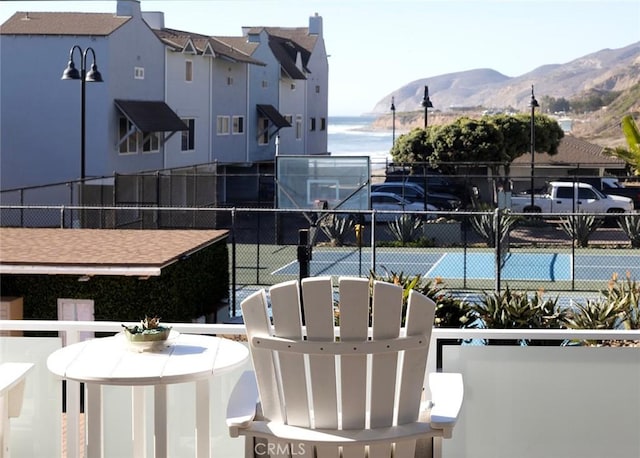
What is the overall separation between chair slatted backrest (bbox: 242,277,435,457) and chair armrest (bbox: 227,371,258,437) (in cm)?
9

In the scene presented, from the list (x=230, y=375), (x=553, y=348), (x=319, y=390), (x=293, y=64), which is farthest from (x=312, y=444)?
(x=293, y=64)

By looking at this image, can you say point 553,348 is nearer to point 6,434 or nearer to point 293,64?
point 6,434

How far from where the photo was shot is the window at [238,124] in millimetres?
42531

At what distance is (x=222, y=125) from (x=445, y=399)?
1496 inches

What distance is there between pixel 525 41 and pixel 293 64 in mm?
129946

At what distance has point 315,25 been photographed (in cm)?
5847

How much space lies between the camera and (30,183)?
1219 inches

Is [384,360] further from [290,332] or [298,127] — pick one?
[298,127]

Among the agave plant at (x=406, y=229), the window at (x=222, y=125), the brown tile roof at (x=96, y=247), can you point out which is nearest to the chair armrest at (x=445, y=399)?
the brown tile roof at (x=96, y=247)

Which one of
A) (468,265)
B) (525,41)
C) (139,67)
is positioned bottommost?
(468,265)

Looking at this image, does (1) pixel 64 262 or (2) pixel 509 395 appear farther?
(1) pixel 64 262

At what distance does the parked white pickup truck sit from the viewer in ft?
104

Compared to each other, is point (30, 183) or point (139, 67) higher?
point (139, 67)

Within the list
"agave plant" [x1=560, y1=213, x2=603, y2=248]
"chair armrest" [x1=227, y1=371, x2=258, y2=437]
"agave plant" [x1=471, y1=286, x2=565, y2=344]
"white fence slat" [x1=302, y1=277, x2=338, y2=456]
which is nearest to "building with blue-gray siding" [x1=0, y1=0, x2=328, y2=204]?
"agave plant" [x1=560, y1=213, x2=603, y2=248]
